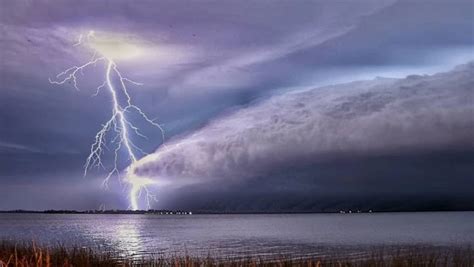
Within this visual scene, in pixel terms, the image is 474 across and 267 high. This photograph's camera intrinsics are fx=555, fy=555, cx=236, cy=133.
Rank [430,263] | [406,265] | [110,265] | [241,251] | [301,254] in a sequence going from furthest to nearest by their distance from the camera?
1. [241,251]
2. [301,254]
3. [110,265]
4. [430,263]
5. [406,265]

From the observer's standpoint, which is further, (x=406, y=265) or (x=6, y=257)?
(x=6, y=257)

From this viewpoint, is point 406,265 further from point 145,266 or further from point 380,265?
point 145,266

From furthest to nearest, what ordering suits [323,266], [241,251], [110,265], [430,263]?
[241,251] < [323,266] < [110,265] < [430,263]

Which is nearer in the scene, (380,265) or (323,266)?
(380,265)

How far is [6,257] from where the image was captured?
17.1 meters

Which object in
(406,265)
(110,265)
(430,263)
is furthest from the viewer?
(110,265)

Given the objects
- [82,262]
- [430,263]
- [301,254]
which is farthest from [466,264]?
[301,254]

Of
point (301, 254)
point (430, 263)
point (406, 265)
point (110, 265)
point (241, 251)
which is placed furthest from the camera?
point (241, 251)

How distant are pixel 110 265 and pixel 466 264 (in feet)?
39.5

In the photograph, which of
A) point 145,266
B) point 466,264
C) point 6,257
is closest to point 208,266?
point 145,266

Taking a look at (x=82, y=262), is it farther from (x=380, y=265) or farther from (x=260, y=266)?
(x=380, y=265)

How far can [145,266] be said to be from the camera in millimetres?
18641

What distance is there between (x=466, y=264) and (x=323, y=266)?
5.30 m

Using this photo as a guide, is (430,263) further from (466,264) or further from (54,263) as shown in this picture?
(54,263)
